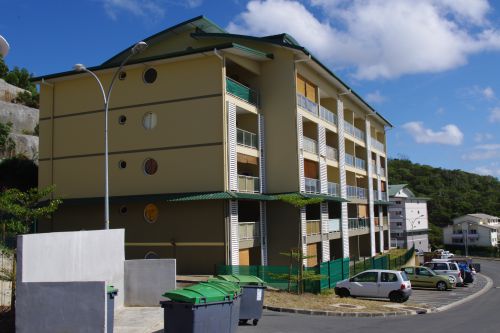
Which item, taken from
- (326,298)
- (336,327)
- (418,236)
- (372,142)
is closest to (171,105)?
(326,298)

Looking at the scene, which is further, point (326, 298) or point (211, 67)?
point (211, 67)

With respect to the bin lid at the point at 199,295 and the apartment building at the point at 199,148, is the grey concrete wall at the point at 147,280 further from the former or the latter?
the apartment building at the point at 199,148

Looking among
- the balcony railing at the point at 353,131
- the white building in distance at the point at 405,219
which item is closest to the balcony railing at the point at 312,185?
the balcony railing at the point at 353,131

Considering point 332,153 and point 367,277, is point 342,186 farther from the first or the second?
point 367,277

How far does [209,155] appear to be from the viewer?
2522cm

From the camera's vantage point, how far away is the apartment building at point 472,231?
11475 centimetres

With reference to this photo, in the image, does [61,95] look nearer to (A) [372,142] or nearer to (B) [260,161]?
(B) [260,161]

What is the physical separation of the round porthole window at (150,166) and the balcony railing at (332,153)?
1255cm

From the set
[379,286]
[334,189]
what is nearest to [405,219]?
[334,189]

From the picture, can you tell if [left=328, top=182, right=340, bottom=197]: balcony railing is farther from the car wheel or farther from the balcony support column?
the car wheel

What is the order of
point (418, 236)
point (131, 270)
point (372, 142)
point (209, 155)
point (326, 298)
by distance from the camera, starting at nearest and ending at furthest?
point (131, 270), point (326, 298), point (209, 155), point (372, 142), point (418, 236)

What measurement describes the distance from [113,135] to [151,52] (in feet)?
20.7

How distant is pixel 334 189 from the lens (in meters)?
35.4

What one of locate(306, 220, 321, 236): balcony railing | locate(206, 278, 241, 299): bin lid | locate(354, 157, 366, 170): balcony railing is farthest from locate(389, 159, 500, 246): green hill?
locate(206, 278, 241, 299): bin lid
